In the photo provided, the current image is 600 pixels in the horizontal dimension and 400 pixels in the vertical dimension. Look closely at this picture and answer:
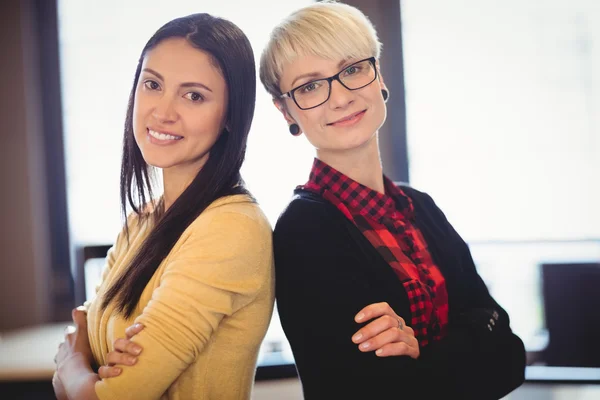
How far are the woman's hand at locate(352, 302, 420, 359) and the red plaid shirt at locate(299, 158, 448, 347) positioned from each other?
0.10 meters

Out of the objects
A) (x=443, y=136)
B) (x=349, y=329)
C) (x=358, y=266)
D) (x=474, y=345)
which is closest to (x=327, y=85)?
(x=358, y=266)

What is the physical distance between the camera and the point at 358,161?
1.33 m

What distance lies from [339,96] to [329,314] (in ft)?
1.58

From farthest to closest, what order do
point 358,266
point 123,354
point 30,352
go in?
point 30,352
point 358,266
point 123,354

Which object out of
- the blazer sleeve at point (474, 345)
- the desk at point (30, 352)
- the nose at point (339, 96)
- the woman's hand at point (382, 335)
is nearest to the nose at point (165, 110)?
the nose at point (339, 96)

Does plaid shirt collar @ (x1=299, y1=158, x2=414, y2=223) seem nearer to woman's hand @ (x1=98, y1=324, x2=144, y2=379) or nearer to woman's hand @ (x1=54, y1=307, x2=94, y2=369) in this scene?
woman's hand @ (x1=98, y1=324, x2=144, y2=379)

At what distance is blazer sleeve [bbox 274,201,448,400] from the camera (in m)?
1.09

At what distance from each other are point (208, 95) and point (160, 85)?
0.12 m

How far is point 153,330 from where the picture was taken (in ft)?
3.35

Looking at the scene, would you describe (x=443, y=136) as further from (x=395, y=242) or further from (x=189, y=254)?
(x=189, y=254)

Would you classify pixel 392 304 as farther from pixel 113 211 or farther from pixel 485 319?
pixel 113 211

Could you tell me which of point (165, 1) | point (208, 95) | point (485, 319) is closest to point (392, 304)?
point (485, 319)

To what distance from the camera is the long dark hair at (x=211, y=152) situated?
121 cm

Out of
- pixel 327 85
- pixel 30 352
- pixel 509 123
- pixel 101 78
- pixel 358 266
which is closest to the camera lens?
pixel 358 266
